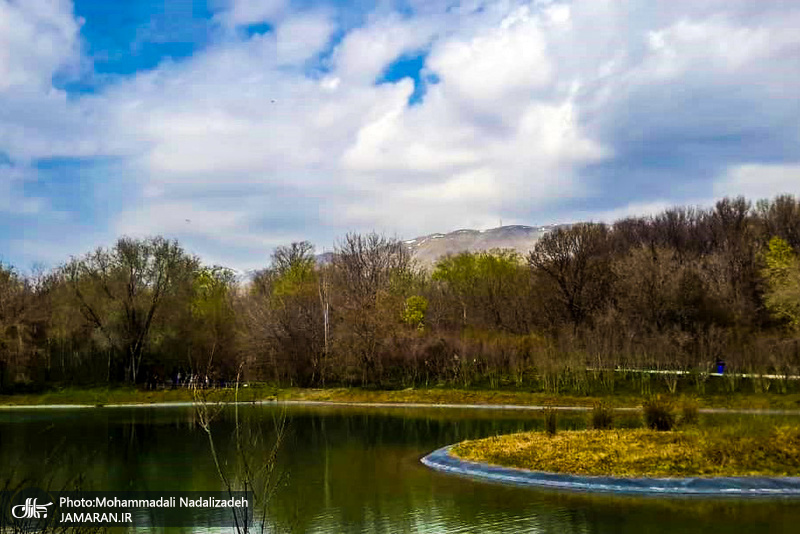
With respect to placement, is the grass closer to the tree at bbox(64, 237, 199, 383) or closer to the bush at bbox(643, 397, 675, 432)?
the tree at bbox(64, 237, 199, 383)

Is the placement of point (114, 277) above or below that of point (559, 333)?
above

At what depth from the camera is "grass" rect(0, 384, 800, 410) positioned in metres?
33.5

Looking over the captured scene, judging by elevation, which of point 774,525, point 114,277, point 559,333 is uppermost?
point 114,277

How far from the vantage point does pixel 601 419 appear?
20.1 meters

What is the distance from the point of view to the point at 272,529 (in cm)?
1192

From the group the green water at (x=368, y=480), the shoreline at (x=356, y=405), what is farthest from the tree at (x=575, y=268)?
the green water at (x=368, y=480)

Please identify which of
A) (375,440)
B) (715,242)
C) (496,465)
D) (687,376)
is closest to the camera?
(496,465)

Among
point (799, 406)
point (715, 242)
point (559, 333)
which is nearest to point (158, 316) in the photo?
point (559, 333)

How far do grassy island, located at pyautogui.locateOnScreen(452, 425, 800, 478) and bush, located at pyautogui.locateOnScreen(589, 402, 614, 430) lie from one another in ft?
5.31

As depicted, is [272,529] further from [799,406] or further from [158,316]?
[158,316]

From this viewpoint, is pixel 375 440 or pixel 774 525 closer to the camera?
pixel 774 525

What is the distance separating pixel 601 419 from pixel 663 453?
419 centimetres

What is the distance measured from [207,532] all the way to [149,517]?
6.39 ft

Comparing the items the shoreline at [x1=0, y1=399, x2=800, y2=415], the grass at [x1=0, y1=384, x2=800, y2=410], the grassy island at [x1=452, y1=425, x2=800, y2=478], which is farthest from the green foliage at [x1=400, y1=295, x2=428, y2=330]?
the grassy island at [x1=452, y1=425, x2=800, y2=478]
